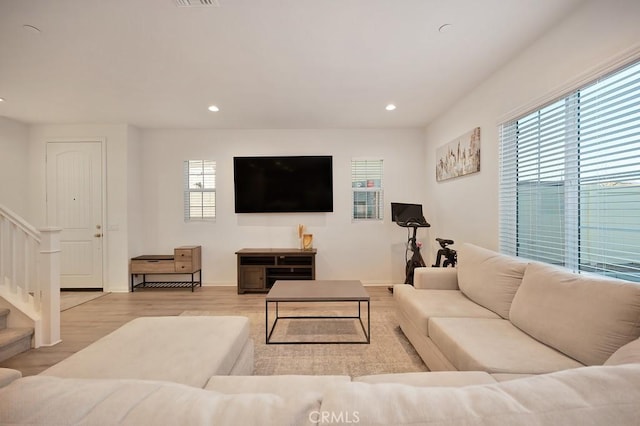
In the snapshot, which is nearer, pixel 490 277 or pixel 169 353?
pixel 169 353

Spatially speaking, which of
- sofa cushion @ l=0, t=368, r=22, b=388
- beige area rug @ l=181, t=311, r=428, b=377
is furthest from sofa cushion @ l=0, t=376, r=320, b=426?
beige area rug @ l=181, t=311, r=428, b=377

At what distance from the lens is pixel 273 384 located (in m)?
1.14

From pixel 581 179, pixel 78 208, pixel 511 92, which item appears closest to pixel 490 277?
pixel 581 179

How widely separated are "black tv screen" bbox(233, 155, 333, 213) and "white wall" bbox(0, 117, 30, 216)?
10.7ft

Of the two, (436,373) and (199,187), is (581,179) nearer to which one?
(436,373)

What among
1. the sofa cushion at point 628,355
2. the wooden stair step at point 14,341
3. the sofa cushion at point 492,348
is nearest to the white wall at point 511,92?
the sofa cushion at point 492,348

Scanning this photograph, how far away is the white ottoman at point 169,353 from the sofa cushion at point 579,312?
184 cm

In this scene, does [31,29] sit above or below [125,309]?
above

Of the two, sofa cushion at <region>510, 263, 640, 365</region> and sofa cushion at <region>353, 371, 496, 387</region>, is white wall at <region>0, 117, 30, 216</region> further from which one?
sofa cushion at <region>510, 263, 640, 365</region>

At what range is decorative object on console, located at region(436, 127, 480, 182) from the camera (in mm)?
3217

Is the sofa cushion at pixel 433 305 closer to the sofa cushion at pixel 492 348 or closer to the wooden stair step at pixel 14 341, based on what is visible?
the sofa cushion at pixel 492 348

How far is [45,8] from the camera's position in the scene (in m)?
1.91

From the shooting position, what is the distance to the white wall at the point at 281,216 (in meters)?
4.77

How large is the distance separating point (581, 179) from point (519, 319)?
3.60ft
